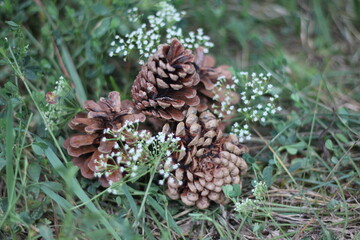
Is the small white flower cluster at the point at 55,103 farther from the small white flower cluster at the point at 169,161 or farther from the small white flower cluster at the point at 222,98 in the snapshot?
the small white flower cluster at the point at 222,98

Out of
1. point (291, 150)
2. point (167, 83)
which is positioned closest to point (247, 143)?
point (291, 150)

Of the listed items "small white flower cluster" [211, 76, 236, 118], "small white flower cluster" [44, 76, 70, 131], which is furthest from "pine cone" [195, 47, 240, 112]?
"small white flower cluster" [44, 76, 70, 131]

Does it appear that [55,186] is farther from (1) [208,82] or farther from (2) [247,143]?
(2) [247,143]

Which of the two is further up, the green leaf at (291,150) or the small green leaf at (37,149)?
the small green leaf at (37,149)

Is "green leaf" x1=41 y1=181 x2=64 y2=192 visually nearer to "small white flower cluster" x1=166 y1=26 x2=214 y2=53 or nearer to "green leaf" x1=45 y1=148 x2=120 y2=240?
"green leaf" x1=45 y1=148 x2=120 y2=240

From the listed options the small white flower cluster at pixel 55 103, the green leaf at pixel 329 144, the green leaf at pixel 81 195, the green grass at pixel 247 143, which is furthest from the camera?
the green leaf at pixel 329 144

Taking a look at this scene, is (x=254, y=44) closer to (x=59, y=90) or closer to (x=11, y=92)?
(x=59, y=90)

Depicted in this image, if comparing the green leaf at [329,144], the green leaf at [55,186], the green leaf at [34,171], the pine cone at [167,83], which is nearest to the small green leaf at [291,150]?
the green leaf at [329,144]

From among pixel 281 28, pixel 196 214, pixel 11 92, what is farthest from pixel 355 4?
pixel 11 92
